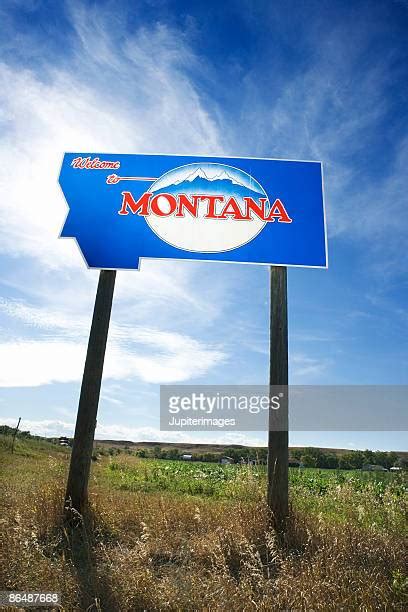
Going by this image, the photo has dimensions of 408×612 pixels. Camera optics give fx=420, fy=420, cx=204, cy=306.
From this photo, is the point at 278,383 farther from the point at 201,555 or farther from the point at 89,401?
the point at 89,401

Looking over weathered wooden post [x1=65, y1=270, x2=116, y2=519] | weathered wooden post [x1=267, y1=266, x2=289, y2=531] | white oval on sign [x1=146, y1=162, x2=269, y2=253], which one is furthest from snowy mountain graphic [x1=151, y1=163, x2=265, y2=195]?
weathered wooden post [x1=65, y1=270, x2=116, y2=519]

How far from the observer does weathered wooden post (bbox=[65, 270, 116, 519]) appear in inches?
215

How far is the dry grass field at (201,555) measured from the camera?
3.42 metres

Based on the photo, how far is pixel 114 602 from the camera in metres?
3.51

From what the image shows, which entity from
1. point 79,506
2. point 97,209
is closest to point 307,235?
point 97,209

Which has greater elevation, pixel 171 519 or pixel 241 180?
Answer: pixel 241 180

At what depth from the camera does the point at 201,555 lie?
4.52 metres

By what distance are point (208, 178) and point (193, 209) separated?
2.07 ft

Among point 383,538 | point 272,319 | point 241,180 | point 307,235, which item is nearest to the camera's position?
point 383,538

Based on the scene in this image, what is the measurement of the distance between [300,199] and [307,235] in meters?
0.67

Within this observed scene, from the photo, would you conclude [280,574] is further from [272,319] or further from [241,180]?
[241,180]

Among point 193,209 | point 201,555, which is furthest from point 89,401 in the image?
point 193,209

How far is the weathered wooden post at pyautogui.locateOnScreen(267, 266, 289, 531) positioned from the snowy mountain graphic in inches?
64.9

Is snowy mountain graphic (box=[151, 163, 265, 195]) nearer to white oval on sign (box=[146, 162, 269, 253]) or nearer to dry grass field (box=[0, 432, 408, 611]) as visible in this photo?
white oval on sign (box=[146, 162, 269, 253])
